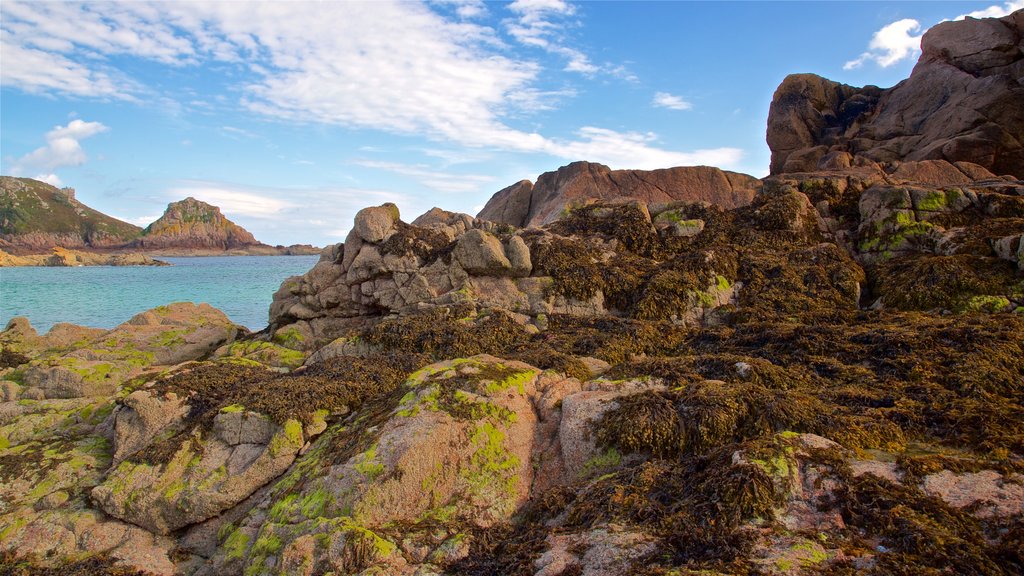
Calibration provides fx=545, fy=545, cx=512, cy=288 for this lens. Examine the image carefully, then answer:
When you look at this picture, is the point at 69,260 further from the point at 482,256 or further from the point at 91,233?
the point at 482,256

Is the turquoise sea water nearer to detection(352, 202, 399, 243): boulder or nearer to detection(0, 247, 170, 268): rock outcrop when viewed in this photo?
detection(352, 202, 399, 243): boulder

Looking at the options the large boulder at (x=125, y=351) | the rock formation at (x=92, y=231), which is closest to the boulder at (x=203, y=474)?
the large boulder at (x=125, y=351)

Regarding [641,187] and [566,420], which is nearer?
[566,420]

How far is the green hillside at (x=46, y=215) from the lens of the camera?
383 ft

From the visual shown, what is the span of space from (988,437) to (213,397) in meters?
9.20

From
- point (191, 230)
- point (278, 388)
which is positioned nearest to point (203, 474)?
point (278, 388)

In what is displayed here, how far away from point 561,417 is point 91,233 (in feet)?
518

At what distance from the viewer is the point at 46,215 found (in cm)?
12394

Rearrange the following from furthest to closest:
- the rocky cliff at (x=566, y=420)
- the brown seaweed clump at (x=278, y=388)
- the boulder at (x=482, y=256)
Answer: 1. the boulder at (x=482, y=256)
2. the brown seaweed clump at (x=278, y=388)
3. the rocky cliff at (x=566, y=420)

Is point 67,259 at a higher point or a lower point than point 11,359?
higher

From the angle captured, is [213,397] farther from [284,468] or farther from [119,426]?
[284,468]

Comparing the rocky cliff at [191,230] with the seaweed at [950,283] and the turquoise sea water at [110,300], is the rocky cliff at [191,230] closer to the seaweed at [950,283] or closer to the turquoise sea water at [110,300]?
the turquoise sea water at [110,300]

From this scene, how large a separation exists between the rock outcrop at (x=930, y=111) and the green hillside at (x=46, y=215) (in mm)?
146153

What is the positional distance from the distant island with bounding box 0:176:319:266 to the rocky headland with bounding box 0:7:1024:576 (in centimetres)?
11785
